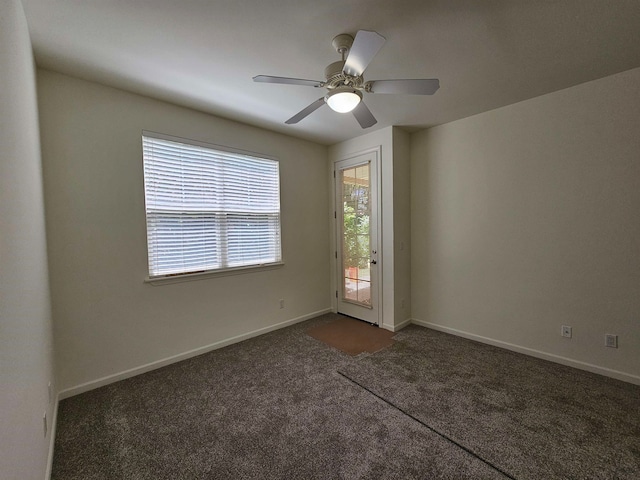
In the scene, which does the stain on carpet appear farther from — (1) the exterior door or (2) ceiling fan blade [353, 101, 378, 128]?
(2) ceiling fan blade [353, 101, 378, 128]

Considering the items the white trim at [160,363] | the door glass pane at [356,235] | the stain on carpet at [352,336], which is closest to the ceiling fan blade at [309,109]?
the door glass pane at [356,235]

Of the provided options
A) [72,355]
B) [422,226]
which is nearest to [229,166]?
[72,355]

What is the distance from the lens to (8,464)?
0.90 meters

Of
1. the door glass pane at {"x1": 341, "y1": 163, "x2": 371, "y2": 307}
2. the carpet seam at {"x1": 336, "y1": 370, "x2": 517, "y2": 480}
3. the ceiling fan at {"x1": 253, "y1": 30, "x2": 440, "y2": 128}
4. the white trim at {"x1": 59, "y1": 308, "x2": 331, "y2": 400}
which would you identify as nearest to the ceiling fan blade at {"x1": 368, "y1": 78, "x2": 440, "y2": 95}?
the ceiling fan at {"x1": 253, "y1": 30, "x2": 440, "y2": 128}

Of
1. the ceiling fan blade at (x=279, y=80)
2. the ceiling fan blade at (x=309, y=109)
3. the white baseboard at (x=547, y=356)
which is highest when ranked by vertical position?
the ceiling fan blade at (x=279, y=80)

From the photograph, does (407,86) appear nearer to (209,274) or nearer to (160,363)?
(209,274)

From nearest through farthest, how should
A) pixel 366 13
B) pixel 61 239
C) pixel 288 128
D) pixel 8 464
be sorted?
pixel 8 464 < pixel 366 13 < pixel 61 239 < pixel 288 128

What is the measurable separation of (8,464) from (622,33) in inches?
150

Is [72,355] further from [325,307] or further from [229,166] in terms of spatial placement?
[325,307]

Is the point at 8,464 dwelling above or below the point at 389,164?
below

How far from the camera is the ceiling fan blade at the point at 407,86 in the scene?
171 cm

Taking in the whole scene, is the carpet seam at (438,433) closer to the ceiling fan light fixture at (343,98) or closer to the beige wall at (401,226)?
the beige wall at (401,226)

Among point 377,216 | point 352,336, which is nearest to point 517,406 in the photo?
point 352,336

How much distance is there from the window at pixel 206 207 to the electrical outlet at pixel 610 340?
3.42 metres
